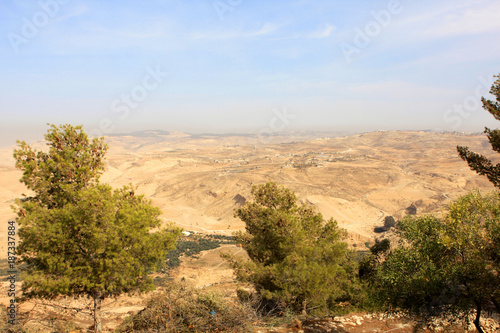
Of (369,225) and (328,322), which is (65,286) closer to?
(328,322)

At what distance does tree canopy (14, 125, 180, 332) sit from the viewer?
8.32 meters

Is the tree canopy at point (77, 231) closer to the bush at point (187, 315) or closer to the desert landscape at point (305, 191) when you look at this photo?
the bush at point (187, 315)

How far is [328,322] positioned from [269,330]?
3.18 metres

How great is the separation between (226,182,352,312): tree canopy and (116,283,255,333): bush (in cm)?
252

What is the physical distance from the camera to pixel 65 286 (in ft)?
26.5

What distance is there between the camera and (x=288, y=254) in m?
11.9

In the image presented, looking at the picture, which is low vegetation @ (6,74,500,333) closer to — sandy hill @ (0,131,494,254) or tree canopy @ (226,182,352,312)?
tree canopy @ (226,182,352,312)

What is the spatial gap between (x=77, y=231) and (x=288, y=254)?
737 centimetres

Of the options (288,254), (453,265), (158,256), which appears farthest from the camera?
(288,254)

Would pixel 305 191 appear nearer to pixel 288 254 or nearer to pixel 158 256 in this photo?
pixel 288 254

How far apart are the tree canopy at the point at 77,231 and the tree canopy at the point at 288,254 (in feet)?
13.2

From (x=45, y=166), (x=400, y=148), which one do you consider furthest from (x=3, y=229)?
(x=400, y=148)

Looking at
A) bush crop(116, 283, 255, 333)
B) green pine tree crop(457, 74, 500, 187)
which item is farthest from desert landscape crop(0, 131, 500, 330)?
green pine tree crop(457, 74, 500, 187)

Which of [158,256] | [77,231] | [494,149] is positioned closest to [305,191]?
[494,149]
